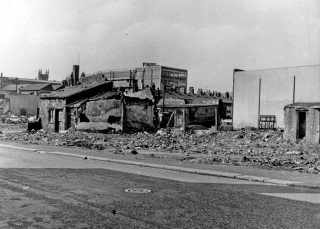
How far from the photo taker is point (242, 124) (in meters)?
48.6

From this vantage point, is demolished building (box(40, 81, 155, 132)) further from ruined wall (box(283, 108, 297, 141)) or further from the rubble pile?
ruined wall (box(283, 108, 297, 141))

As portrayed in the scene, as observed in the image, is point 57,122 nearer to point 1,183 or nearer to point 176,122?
point 176,122

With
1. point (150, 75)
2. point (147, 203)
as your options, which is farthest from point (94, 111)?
point (150, 75)

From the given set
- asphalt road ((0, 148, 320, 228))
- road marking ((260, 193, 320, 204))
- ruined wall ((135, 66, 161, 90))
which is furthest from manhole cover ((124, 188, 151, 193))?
ruined wall ((135, 66, 161, 90))

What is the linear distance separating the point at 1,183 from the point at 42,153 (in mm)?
12279

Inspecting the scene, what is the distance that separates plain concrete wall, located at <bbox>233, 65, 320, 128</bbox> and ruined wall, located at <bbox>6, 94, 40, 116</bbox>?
175 feet

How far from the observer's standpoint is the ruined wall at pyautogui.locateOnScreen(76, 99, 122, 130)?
39906 mm

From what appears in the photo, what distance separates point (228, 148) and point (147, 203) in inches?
738

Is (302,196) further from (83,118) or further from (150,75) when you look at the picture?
(150,75)

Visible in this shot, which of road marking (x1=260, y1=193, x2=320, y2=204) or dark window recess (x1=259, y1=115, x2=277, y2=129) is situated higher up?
dark window recess (x1=259, y1=115, x2=277, y2=129)

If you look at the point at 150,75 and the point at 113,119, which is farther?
the point at 150,75

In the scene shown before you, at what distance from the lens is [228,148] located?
26.5 metres

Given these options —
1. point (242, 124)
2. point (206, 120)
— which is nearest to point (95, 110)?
point (242, 124)

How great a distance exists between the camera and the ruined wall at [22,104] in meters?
87.8
